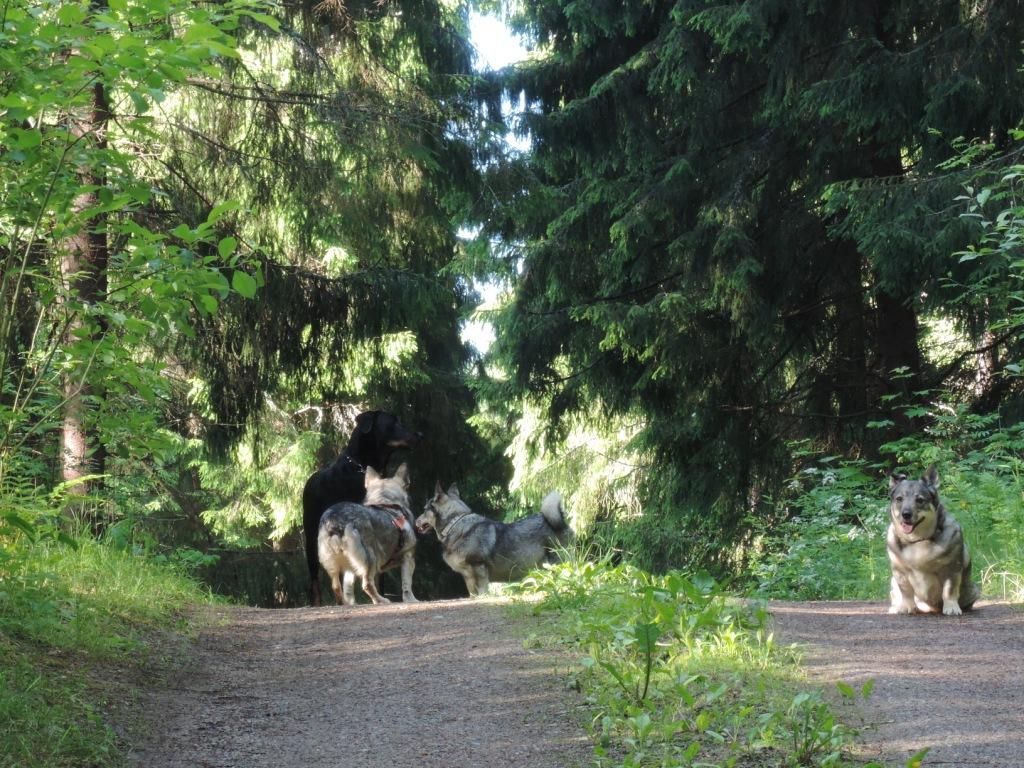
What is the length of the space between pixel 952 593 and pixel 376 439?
7.61 m

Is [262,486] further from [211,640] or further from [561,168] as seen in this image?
[211,640]

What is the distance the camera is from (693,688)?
5.15 m

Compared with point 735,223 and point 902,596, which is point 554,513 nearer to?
point 735,223

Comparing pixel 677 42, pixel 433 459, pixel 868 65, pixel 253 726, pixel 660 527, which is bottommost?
pixel 253 726

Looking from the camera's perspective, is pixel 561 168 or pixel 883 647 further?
pixel 561 168

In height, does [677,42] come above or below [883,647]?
above

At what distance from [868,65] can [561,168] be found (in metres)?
5.82

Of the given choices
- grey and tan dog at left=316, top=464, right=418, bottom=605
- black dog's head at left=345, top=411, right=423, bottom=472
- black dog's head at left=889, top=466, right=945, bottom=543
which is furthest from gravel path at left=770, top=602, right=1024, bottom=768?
black dog's head at left=345, top=411, right=423, bottom=472

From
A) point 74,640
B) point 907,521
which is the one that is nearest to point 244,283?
point 74,640

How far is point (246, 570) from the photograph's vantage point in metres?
21.7

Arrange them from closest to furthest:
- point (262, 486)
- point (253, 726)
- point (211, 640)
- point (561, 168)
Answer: point (253, 726) < point (211, 640) < point (561, 168) < point (262, 486)

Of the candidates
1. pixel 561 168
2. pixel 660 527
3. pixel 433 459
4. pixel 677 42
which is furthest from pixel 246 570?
pixel 677 42

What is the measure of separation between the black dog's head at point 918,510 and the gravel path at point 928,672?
0.59 meters

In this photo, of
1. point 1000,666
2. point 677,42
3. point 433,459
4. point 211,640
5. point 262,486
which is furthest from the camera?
point 433,459
